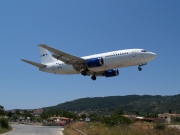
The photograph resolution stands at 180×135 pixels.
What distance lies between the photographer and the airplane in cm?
3603

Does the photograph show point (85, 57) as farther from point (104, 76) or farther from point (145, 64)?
point (145, 64)

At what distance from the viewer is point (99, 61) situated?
37125mm

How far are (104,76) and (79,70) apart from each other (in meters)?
4.26

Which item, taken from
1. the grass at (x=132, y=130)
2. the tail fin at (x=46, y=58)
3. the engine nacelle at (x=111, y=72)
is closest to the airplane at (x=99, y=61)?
the engine nacelle at (x=111, y=72)

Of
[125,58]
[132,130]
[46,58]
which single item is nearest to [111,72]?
[125,58]

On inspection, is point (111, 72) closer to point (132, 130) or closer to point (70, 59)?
point (70, 59)

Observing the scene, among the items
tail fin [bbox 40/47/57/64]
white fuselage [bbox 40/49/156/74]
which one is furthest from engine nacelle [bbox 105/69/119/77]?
tail fin [bbox 40/47/57/64]

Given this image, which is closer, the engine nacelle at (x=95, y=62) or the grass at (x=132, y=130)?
the grass at (x=132, y=130)

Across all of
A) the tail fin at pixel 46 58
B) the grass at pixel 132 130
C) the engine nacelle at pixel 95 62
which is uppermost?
the tail fin at pixel 46 58

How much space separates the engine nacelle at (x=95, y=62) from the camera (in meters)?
37.1

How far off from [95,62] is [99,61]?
613 millimetres

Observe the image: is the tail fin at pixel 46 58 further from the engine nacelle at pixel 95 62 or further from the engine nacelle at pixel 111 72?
the engine nacelle at pixel 95 62

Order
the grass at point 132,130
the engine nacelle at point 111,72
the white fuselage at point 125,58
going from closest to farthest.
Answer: the grass at point 132,130, the white fuselage at point 125,58, the engine nacelle at point 111,72

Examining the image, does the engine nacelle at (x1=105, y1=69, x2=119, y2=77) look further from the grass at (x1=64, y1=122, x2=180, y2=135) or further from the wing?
the grass at (x1=64, y1=122, x2=180, y2=135)
